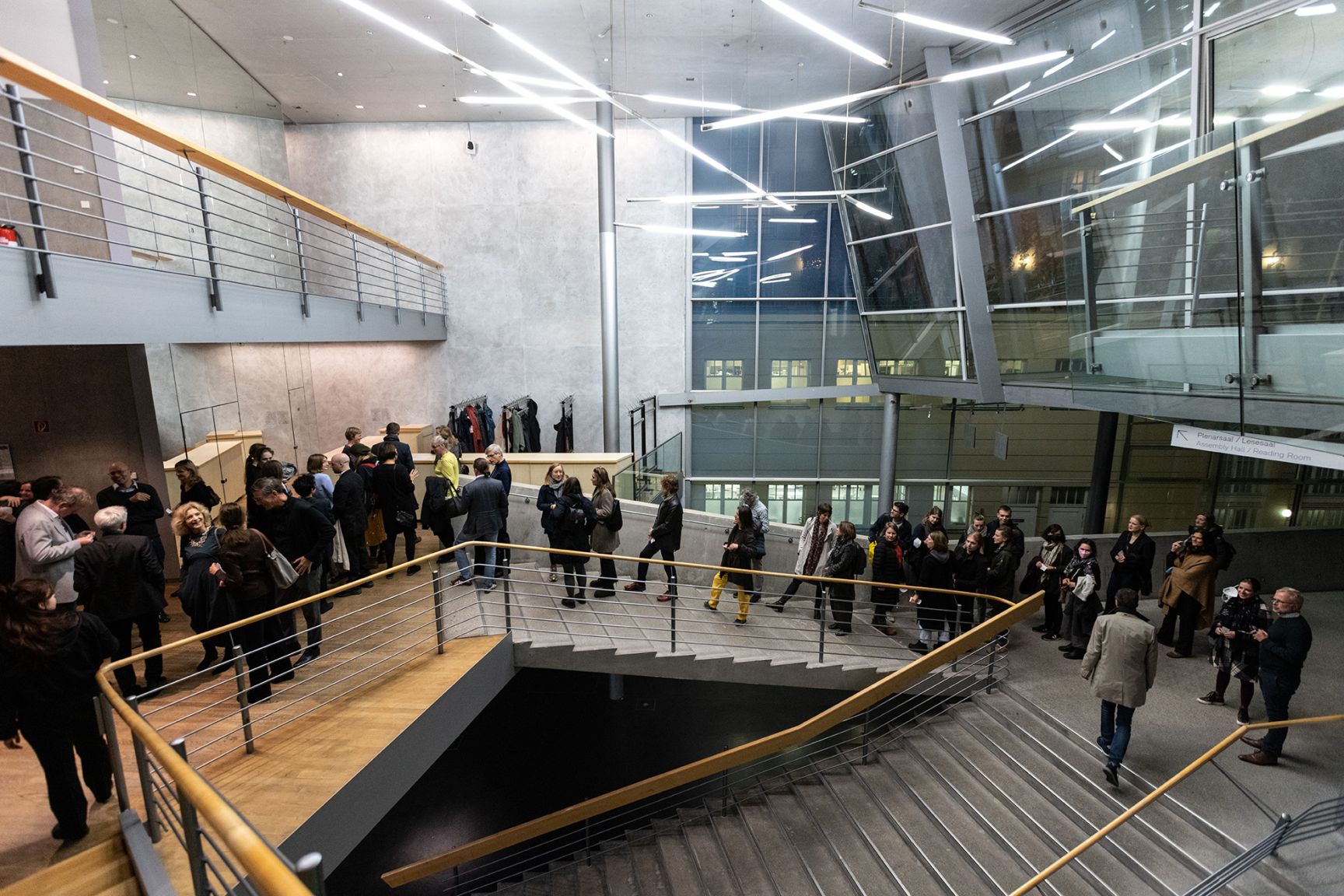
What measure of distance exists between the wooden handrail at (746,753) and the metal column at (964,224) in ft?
16.3

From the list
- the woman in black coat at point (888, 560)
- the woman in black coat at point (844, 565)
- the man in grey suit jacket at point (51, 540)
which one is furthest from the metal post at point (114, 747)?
the woman in black coat at point (888, 560)

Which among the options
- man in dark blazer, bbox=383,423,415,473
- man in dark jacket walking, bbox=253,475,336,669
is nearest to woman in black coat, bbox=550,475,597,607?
man in dark blazer, bbox=383,423,415,473

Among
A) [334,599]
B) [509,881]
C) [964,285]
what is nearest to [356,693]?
[334,599]

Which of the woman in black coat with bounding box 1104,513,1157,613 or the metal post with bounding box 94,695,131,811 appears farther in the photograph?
the woman in black coat with bounding box 1104,513,1157,613

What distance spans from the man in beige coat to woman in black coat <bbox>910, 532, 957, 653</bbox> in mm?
2010

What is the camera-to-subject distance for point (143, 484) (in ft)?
18.3

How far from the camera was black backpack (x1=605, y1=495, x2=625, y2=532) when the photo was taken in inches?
299

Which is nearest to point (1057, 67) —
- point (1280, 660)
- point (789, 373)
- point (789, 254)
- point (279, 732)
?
point (789, 254)

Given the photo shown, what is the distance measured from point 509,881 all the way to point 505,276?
37.1 feet

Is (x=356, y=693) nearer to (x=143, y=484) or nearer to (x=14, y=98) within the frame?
(x=143, y=484)

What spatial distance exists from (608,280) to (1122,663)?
1052 cm

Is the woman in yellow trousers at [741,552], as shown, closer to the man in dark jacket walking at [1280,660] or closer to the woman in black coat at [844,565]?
the woman in black coat at [844,565]

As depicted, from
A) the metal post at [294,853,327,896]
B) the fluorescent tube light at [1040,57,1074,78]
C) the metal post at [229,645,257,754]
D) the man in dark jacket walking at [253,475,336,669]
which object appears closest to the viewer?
the metal post at [294,853,327,896]

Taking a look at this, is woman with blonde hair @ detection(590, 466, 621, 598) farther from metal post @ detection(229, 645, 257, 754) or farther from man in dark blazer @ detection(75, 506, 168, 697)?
man in dark blazer @ detection(75, 506, 168, 697)
